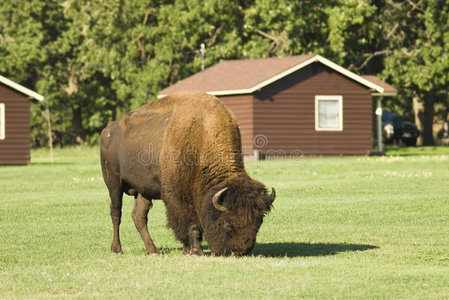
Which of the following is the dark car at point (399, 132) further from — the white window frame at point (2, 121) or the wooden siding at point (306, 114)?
the white window frame at point (2, 121)

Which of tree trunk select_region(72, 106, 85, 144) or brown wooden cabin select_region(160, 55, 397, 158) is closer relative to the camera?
brown wooden cabin select_region(160, 55, 397, 158)

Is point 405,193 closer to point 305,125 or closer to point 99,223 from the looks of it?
point 99,223

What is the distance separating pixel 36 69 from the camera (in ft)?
194

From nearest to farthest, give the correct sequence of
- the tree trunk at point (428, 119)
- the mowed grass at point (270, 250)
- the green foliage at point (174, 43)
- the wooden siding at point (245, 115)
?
the mowed grass at point (270, 250) → the wooden siding at point (245, 115) → the green foliage at point (174, 43) → the tree trunk at point (428, 119)

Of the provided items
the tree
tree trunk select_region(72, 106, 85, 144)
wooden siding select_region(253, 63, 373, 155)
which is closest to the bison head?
wooden siding select_region(253, 63, 373, 155)

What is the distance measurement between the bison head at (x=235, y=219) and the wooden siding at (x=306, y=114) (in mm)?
28731

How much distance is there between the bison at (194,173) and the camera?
10.7m

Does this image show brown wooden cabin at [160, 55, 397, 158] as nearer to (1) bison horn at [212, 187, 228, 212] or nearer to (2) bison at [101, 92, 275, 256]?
(2) bison at [101, 92, 275, 256]

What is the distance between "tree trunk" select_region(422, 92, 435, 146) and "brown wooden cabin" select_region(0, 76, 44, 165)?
2598 cm

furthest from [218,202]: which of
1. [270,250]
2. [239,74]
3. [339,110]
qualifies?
[239,74]

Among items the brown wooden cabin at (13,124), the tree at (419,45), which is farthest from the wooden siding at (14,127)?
the tree at (419,45)

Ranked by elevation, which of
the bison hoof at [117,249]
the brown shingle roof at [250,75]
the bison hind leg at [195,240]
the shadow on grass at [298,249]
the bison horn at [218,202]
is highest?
the brown shingle roof at [250,75]

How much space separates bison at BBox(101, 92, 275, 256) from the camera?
10.7 meters

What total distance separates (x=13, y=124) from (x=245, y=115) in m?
10.3
